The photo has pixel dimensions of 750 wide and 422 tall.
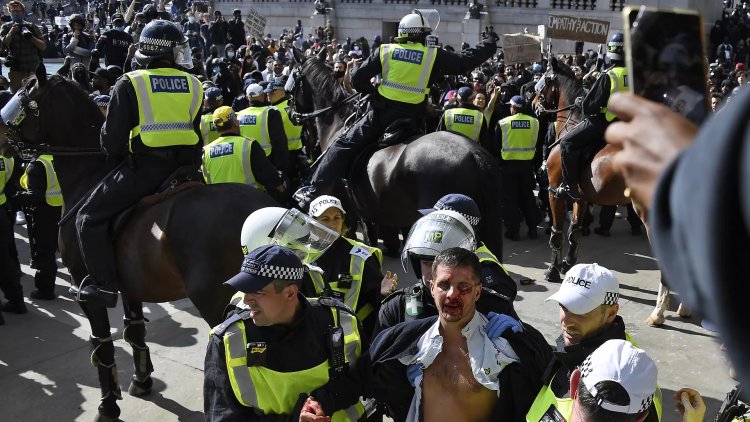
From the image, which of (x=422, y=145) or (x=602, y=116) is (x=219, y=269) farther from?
(x=602, y=116)

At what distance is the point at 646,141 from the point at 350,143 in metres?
7.16

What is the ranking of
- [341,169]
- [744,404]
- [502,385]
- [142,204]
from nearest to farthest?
[502,385]
[744,404]
[142,204]
[341,169]

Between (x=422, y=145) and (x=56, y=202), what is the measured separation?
4.28 m

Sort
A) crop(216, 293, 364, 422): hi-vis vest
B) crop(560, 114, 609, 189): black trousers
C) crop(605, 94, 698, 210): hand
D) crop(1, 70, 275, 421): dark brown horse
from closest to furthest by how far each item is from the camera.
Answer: crop(605, 94, 698, 210): hand, crop(216, 293, 364, 422): hi-vis vest, crop(1, 70, 275, 421): dark brown horse, crop(560, 114, 609, 189): black trousers

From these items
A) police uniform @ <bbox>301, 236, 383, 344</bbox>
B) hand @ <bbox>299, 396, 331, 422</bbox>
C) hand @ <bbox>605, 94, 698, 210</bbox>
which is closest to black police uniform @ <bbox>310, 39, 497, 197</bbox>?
police uniform @ <bbox>301, 236, 383, 344</bbox>

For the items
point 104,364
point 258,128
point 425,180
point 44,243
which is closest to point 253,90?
point 258,128

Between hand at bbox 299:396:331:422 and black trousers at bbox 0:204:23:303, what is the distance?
19.5ft

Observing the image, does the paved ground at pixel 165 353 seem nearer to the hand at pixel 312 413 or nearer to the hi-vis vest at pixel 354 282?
the hi-vis vest at pixel 354 282

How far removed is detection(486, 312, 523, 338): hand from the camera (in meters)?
3.58

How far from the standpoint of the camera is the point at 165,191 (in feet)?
19.1

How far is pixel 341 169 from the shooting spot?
8.38 m

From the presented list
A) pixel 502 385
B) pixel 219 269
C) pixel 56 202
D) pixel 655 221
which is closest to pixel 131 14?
pixel 56 202

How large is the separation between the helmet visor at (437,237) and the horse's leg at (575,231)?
5.04 metres

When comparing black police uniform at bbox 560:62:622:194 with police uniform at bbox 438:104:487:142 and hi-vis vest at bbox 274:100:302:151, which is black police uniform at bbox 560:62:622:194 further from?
hi-vis vest at bbox 274:100:302:151
